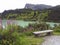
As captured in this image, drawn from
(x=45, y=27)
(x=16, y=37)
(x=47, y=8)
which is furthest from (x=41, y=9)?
(x=16, y=37)

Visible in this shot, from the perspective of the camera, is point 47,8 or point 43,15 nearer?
point 43,15

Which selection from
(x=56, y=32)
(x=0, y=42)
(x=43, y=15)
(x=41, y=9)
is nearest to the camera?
(x=0, y=42)

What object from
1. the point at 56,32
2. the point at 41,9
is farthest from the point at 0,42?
the point at 41,9

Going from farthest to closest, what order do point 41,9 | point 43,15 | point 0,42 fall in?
point 41,9 → point 43,15 → point 0,42

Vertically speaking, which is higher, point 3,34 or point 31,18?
point 3,34

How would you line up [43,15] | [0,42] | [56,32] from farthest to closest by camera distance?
[43,15]
[56,32]
[0,42]

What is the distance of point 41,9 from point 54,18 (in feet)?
5.35

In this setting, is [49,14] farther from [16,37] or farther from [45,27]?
[16,37]

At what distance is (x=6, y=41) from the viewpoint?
5.85 meters

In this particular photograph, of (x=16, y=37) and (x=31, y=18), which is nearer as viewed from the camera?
(x=16, y=37)

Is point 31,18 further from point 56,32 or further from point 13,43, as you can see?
point 13,43

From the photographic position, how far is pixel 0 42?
229 inches

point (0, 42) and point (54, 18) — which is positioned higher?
point (0, 42)

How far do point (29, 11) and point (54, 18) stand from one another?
240 centimetres
